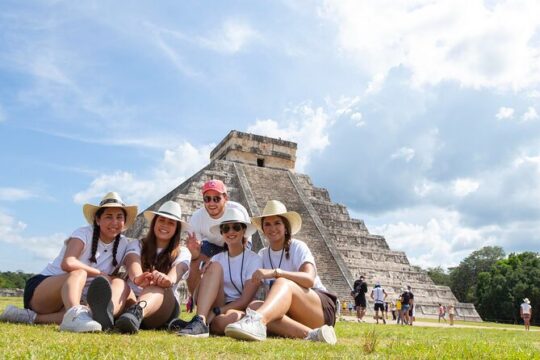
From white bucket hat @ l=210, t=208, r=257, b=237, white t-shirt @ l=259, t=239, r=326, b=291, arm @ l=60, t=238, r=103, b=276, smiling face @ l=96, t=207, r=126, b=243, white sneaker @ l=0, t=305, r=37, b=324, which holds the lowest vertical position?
white sneaker @ l=0, t=305, r=37, b=324

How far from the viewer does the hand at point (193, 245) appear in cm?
573

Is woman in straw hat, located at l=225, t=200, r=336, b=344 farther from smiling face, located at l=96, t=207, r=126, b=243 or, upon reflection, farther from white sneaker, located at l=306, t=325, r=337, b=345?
smiling face, located at l=96, t=207, r=126, b=243

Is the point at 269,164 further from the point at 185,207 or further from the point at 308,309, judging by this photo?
the point at 308,309

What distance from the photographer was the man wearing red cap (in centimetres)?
583

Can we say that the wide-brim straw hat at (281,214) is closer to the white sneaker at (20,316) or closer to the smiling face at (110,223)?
the smiling face at (110,223)

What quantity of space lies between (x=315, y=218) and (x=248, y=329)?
1857 centimetres

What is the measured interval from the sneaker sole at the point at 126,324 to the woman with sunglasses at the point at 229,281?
51cm

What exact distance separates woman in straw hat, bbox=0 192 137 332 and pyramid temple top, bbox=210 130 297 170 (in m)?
20.8

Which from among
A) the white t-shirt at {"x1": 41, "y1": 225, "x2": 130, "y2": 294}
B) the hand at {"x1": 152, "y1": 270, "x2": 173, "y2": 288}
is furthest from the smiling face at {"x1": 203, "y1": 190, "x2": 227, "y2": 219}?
the hand at {"x1": 152, "y1": 270, "x2": 173, "y2": 288}

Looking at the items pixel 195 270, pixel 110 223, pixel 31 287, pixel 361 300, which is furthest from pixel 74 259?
pixel 361 300

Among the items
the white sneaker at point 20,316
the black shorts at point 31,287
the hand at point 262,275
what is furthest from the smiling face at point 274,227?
the white sneaker at point 20,316

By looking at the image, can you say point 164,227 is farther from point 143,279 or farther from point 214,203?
point 214,203

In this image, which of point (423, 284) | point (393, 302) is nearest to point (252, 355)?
point (393, 302)

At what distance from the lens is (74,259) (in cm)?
472
